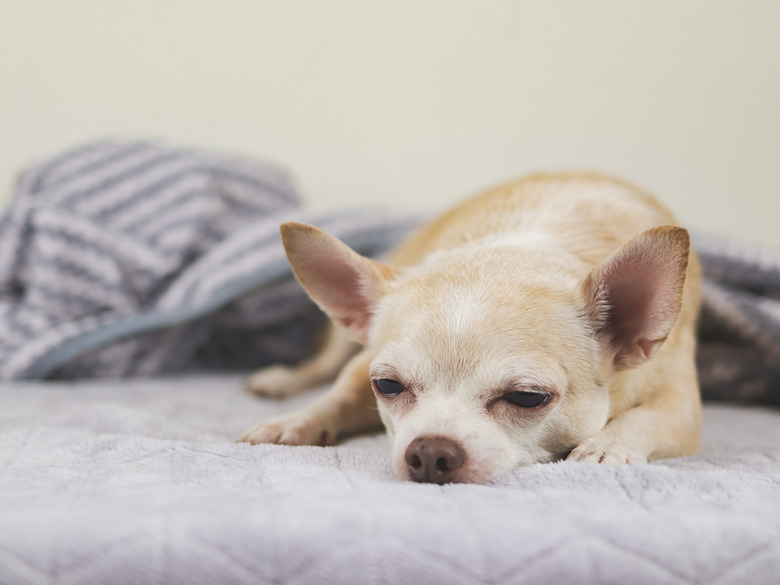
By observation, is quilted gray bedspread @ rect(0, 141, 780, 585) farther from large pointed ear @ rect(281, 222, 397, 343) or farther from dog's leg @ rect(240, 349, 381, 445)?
large pointed ear @ rect(281, 222, 397, 343)

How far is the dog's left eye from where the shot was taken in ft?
3.67

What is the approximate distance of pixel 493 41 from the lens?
10.3 ft

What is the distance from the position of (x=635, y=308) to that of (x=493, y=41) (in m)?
2.29

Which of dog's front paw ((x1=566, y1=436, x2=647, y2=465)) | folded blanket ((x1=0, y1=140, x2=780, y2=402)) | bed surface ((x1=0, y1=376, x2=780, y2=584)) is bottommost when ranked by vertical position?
folded blanket ((x1=0, y1=140, x2=780, y2=402))

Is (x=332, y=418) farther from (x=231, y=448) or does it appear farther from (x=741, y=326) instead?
(x=741, y=326)

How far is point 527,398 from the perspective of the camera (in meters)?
1.12

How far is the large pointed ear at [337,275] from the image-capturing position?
1.34m

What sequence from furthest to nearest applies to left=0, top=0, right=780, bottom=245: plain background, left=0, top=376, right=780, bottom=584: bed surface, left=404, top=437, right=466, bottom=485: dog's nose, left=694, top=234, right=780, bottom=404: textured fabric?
left=0, top=0, right=780, bottom=245: plain background, left=694, top=234, right=780, bottom=404: textured fabric, left=404, top=437, right=466, bottom=485: dog's nose, left=0, top=376, right=780, bottom=584: bed surface

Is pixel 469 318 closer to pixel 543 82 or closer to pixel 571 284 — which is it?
pixel 571 284

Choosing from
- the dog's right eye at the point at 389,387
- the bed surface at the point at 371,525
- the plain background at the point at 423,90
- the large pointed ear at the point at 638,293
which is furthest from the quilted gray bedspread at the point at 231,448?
the plain background at the point at 423,90

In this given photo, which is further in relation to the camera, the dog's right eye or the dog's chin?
the dog's right eye

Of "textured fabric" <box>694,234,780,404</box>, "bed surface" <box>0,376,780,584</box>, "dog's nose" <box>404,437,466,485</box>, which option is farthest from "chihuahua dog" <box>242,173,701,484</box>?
"textured fabric" <box>694,234,780,404</box>

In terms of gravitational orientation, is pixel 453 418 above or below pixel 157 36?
below

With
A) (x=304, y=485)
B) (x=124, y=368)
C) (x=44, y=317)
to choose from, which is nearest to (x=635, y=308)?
(x=304, y=485)
